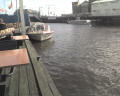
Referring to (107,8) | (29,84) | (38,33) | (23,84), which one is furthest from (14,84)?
(107,8)

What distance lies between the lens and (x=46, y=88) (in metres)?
5.13

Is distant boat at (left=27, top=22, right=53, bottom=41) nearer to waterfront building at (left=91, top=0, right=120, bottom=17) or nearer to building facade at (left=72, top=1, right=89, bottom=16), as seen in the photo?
waterfront building at (left=91, top=0, right=120, bottom=17)

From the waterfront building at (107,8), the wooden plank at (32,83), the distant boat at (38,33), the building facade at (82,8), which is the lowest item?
the wooden plank at (32,83)

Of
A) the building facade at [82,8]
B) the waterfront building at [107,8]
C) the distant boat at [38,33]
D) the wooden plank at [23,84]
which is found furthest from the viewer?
the building facade at [82,8]

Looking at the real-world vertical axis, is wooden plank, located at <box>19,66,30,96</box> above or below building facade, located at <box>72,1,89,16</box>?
below

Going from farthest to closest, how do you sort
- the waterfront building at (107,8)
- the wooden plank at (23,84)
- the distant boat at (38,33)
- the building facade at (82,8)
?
the building facade at (82,8)
the waterfront building at (107,8)
the distant boat at (38,33)
the wooden plank at (23,84)

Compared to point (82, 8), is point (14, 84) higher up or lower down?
lower down

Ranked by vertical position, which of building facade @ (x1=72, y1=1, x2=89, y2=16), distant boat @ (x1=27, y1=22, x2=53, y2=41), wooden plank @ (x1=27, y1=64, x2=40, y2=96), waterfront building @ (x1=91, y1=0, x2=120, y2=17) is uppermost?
building facade @ (x1=72, y1=1, x2=89, y2=16)

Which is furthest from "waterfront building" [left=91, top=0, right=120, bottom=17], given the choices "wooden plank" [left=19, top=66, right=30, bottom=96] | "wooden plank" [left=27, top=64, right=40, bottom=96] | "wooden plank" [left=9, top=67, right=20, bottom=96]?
"wooden plank" [left=9, top=67, right=20, bottom=96]

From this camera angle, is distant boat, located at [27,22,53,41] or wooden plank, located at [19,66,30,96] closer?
wooden plank, located at [19,66,30,96]

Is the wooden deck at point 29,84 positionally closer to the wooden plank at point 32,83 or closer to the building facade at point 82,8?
the wooden plank at point 32,83

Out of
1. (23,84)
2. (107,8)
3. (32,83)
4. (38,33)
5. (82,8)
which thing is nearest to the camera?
(23,84)

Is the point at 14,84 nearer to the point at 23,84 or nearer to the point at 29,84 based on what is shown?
the point at 23,84

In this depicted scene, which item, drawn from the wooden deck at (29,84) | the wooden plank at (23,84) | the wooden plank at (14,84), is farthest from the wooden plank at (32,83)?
the wooden plank at (14,84)
